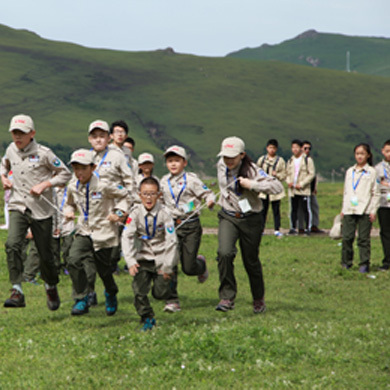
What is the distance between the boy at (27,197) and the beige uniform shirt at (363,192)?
7108 millimetres

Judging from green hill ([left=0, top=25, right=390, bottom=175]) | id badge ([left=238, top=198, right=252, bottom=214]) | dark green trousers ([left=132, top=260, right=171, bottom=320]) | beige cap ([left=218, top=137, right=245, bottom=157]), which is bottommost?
dark green trousers ([left=132, top=260, right=171, bottom=320])

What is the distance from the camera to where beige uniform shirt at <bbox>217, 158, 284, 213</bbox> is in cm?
982

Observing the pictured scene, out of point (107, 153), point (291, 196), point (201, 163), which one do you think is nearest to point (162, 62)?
point (201, 163)

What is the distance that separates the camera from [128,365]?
741cm

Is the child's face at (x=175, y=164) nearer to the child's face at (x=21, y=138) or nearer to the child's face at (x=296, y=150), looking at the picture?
the child's face at (x=21, y=138)

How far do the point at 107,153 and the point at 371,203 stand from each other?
658 centimetres

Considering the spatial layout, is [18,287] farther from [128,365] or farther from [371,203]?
[371,203]

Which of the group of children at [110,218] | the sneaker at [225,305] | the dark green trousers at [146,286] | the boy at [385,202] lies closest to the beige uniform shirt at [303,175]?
the boy at [385,202]

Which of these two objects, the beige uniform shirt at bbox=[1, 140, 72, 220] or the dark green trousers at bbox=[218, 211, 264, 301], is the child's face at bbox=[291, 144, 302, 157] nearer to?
the dark green trousers at bbox=[218, 211, 264, 301]

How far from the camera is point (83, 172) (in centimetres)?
962

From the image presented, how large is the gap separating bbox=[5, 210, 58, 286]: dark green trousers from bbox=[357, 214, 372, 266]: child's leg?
7.32 metres

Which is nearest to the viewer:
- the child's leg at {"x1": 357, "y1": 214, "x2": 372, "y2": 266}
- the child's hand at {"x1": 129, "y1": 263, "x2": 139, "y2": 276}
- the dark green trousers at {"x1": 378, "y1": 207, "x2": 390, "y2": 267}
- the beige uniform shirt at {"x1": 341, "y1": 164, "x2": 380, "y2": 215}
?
the child's hand at {"x1": 129, "y1": 263, "x2": 139, "y2": 276}

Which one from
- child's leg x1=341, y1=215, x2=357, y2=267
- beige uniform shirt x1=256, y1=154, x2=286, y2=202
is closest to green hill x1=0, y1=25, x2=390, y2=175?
beige uniform shirt x1=256, y1=154, x2=286, y2=202

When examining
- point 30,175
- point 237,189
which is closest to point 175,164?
point 237,189
